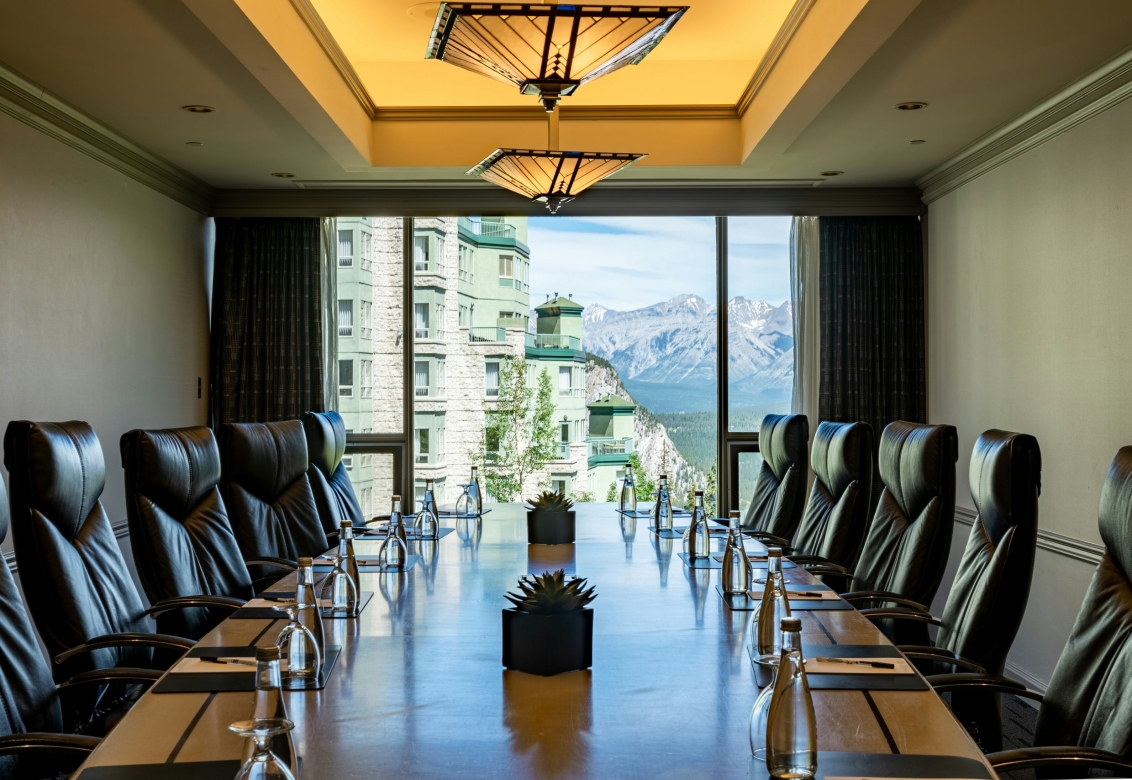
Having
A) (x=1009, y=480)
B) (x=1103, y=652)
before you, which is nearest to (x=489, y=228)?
(x=1009, y=480)

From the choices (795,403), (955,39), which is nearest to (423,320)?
(795,403)

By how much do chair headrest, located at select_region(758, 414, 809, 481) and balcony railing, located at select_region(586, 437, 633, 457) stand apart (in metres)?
1.86

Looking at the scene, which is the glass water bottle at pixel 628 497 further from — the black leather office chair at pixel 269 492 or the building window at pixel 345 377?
the building window at pixel 345 377

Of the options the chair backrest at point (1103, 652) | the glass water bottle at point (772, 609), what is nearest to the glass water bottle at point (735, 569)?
the glass water bottle at point (772, 609)

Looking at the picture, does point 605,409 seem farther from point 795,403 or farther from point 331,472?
point 331,472

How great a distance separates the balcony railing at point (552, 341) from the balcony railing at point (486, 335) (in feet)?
0.56

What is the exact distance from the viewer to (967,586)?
2.47 meters

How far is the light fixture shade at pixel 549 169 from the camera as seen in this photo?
12.3ft

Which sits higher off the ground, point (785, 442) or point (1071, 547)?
point (785, 442)

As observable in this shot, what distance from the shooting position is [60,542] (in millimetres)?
2385

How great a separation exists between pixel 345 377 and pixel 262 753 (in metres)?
5.42

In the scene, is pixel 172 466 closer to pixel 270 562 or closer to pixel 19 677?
pixel 270 562

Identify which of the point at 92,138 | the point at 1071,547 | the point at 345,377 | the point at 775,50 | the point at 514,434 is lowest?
the point at 1071,547

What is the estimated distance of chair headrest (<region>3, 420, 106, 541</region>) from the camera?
2.29 m
